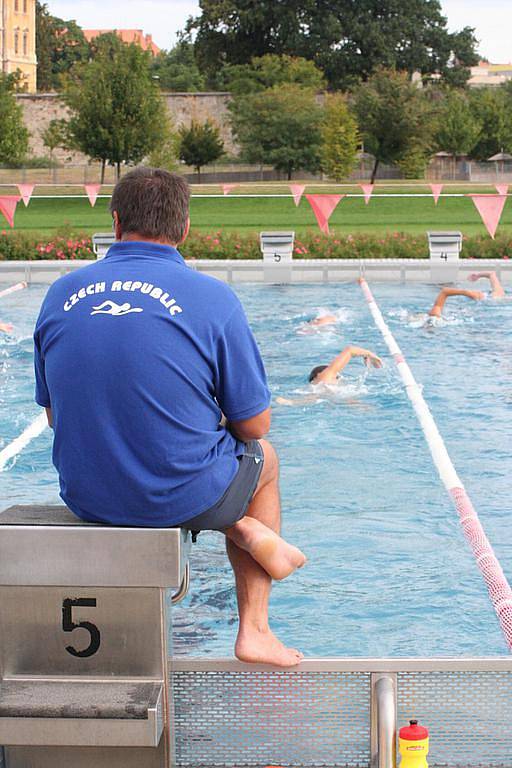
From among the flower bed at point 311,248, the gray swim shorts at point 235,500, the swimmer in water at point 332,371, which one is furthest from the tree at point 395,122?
the gray swim shorts at point 235,500

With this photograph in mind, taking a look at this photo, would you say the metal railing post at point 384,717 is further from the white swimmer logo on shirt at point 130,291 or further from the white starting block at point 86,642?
the white swimmer logo on shirt at point 130,291

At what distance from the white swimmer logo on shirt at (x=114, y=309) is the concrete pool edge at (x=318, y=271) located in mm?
14420

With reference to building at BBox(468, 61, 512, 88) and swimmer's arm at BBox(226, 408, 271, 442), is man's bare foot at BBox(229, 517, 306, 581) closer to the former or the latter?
swimmer's arm at BBox(226, 408, 271, 442)

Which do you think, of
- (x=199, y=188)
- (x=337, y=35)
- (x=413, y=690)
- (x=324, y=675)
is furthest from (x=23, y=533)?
(x=337, y=35)

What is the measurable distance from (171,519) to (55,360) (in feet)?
1.60

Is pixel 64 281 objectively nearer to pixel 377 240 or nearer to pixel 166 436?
pixel 166 436

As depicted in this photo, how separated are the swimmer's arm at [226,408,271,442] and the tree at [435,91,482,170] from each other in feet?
146

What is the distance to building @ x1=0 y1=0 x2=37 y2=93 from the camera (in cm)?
8131

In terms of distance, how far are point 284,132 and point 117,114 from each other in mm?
9379

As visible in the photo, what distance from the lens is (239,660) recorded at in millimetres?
2688

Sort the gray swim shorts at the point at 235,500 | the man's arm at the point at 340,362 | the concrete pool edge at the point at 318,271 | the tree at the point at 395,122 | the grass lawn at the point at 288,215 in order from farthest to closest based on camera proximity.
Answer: the tree at the point at 395,122
the grass lawn at the point at 288,215
the concrete pool edge at the point at 318,271
the man's arm at the point at 340,362
the gray swim shorts at the point at 235,500

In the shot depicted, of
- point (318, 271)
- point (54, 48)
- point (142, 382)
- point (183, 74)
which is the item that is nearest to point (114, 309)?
point (142, 382)

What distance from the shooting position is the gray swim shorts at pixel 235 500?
→ 284cm

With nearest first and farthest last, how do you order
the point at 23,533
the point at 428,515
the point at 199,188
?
the point at 23,533 < the point at 428,515 < the point at 199,188
